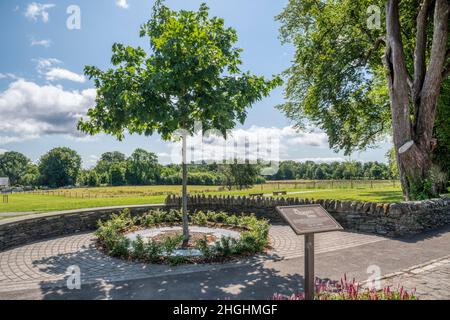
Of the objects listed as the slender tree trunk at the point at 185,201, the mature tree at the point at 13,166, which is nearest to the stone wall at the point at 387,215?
the slender tree trunk at the point at 185,201

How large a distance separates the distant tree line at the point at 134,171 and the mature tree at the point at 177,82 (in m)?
61.9

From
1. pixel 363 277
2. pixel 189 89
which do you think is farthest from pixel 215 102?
pixel 363 277

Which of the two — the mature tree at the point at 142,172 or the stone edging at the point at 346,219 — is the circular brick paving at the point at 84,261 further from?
the mature tree at the point at 142,172

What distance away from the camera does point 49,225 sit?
991cm

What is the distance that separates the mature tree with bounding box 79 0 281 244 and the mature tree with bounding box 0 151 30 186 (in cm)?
12646

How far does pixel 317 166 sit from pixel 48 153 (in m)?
91.5

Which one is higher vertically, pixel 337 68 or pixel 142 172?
pixel 337 68

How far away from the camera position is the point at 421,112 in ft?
Result: 44.5

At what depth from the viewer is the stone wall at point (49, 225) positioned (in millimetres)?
8578

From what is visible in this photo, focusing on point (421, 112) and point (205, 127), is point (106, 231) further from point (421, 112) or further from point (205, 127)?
point (421, 112)

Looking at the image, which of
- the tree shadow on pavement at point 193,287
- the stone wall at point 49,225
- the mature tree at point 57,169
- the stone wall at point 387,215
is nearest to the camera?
the tree shadow on pavement at point 193,287

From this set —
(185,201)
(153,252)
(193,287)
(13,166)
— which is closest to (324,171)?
(185,201)

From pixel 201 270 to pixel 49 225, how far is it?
6300mm

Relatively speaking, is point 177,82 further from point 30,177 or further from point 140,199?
point 30,177
